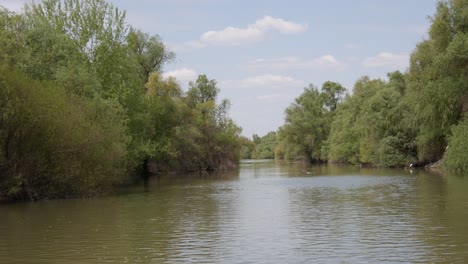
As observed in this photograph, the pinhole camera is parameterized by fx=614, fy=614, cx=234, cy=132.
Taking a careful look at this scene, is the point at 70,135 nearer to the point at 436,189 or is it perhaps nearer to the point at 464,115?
the point at 436,189

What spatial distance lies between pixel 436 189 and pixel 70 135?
20.6m

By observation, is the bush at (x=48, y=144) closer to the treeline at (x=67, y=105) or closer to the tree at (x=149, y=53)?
the treeline at (x=67, y=105)

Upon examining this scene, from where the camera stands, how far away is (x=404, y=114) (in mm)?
72188

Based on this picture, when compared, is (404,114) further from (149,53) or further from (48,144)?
(48,144)

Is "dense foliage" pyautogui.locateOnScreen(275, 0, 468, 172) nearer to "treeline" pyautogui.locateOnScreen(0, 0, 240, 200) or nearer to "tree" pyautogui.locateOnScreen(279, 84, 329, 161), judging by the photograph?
"tree" pyautogui.locateOnScreen(279, 84, 329, 161)

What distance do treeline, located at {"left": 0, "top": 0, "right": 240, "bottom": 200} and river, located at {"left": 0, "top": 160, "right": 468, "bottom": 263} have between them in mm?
2158

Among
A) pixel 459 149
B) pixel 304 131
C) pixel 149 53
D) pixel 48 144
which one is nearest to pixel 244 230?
pixel 48 144

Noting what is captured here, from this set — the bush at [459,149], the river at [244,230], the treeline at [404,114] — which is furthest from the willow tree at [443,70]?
the river at [244,230]

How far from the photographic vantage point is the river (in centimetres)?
1536

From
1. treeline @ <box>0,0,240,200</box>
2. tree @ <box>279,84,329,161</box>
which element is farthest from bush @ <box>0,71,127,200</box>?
tree @ <box>279,84,329,161</box>

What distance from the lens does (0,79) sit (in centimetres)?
2964

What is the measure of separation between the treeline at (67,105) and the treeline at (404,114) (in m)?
24.9

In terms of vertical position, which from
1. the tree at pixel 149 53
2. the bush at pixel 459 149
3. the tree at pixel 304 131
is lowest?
the bush at pixel 459 149

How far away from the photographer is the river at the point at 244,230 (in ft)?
50.4
